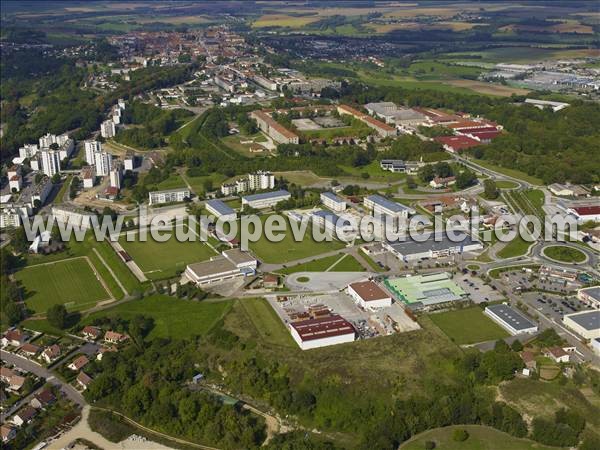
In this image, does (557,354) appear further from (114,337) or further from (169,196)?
(169,196)

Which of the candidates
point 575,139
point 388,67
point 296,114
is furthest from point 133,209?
point 388,67

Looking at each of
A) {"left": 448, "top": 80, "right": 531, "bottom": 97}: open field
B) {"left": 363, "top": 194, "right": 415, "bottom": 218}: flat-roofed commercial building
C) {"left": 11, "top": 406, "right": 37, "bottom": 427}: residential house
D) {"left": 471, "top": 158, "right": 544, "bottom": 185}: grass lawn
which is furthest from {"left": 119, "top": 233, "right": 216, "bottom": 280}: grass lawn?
{"left": 448, "top": 80, "right": 531, "bottom": 97}: open field

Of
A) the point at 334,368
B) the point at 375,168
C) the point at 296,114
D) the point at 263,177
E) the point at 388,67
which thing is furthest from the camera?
the point at 388,67

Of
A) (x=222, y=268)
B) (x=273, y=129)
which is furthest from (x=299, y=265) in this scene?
(x=273, y=129)

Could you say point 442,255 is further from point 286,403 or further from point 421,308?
point 286,403

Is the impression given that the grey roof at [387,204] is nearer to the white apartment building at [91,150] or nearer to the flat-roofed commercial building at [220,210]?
the flat-roofed commercial building at [220,210]
